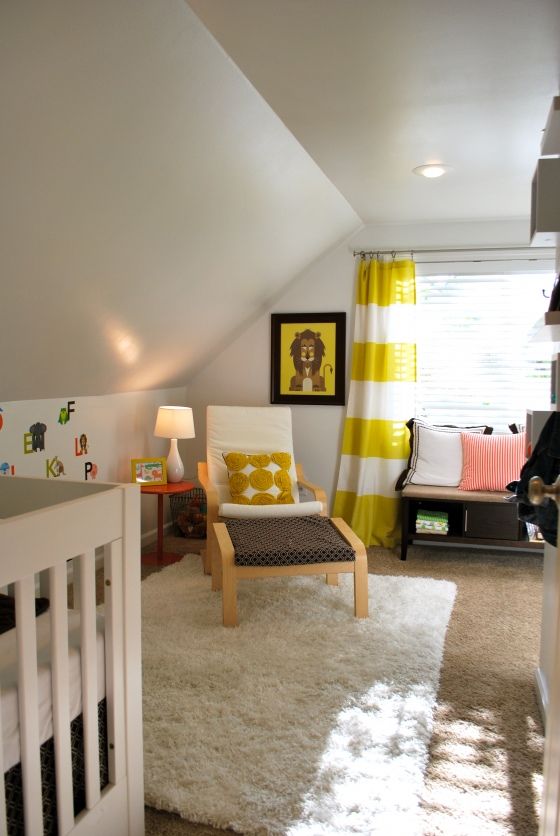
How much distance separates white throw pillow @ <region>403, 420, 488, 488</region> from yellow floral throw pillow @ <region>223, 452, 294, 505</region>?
2.63 ft

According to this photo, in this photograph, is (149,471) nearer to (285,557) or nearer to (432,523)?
(285,557)

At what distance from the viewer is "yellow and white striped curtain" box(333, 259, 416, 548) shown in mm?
4504

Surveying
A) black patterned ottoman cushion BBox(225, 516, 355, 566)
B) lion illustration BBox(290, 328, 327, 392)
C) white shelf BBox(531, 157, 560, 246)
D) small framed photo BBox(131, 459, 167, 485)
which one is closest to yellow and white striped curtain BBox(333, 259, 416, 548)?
lion illustration BBox(290, 328, 327, 392)

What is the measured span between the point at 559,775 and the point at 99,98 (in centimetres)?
191

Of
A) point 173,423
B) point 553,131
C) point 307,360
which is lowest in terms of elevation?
point 173,423

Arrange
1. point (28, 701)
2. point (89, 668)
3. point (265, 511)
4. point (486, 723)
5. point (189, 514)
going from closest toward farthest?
point (28, 701) < point (89, 668) < point (486, 723) < point (265, 511) < point (189, 514)

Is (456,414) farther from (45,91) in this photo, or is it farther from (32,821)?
(32,821)

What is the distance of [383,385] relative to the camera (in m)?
4.52

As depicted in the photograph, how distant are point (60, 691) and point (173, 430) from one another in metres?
2.84

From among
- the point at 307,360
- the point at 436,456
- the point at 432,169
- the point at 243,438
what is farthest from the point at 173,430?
the point at 432,169

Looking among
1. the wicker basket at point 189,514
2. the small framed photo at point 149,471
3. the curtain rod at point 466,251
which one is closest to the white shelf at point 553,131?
the curtain rod at point 466,251

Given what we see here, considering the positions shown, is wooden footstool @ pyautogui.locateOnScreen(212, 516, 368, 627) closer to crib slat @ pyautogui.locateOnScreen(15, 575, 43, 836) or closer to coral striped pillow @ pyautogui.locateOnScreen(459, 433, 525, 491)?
coral striped pillow @ pyautogui.locateOnScreen(459, 433, 525, 491)

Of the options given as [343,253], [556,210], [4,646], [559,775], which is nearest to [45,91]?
[4,646]

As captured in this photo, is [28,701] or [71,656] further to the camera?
[71,656]
